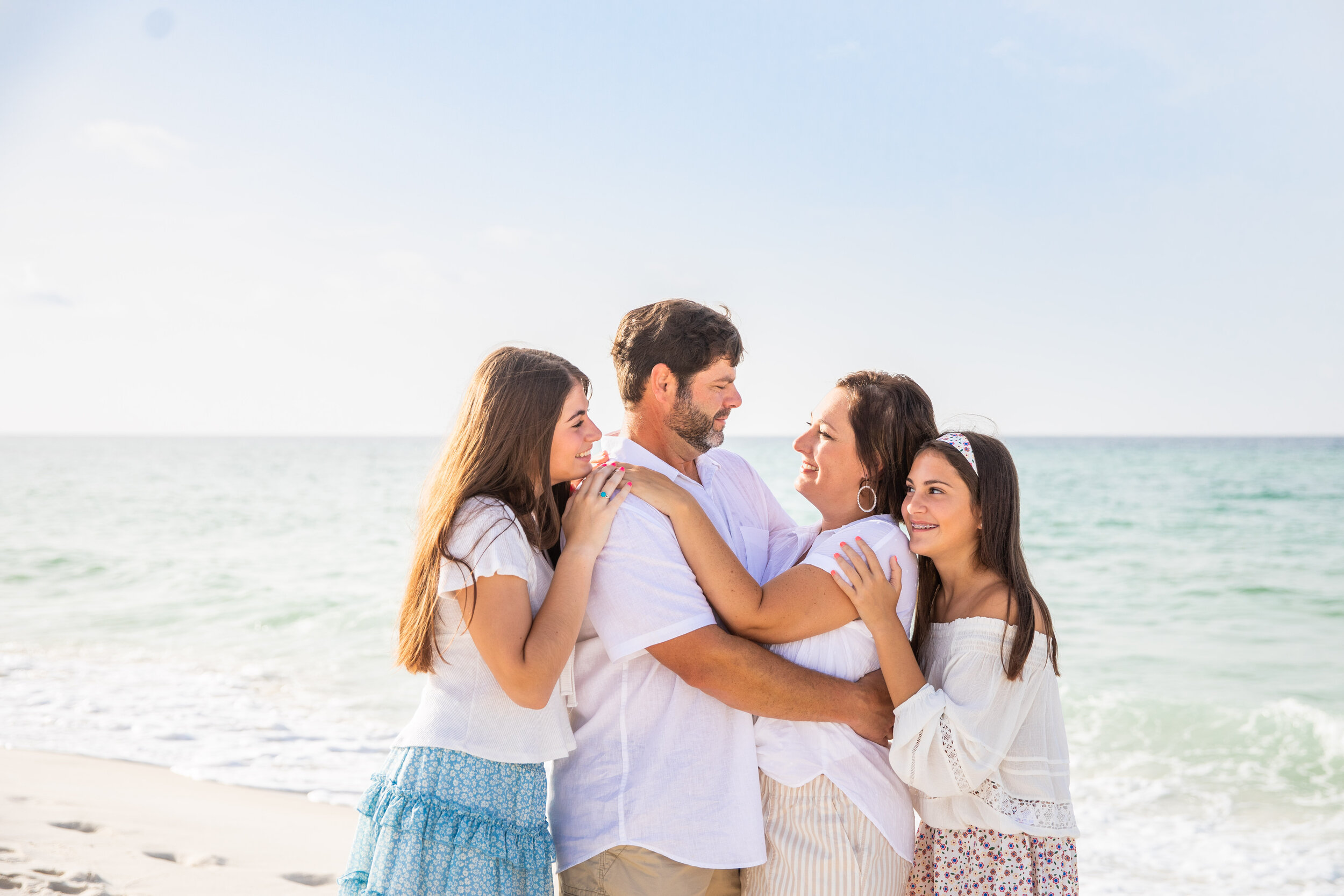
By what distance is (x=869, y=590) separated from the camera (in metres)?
→ 2.40

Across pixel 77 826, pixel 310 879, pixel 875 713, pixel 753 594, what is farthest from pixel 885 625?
pixel 77 826

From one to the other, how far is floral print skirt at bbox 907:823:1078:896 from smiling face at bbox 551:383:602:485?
1390 mm

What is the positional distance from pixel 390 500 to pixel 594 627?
2604 centimetres

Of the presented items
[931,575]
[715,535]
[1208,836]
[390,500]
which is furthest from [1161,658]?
[390,500]

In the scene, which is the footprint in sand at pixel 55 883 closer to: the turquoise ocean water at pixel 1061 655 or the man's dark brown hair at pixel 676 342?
the turquoise ocean water at pixel 1061 655

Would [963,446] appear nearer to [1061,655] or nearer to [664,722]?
[664,722]

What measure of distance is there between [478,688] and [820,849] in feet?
3.07

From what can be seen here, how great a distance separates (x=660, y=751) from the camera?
2.34 m

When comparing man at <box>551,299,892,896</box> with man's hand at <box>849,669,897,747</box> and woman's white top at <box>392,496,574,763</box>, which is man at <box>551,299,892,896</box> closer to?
man's hand at <box>849,669,897,747</box>

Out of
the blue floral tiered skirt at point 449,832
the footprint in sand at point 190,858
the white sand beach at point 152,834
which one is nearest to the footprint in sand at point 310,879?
the white sand beach at point 152,834

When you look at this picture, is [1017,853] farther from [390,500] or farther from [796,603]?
[390,500]

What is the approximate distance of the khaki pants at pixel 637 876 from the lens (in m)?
2.26

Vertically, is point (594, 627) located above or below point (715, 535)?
below

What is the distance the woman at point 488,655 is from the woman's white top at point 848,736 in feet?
1.81
